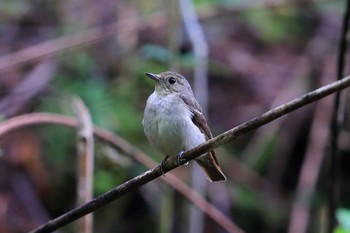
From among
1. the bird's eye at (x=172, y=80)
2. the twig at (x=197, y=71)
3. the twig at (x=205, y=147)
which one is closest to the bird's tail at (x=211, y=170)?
the bird's eye at (x=172, y=80)

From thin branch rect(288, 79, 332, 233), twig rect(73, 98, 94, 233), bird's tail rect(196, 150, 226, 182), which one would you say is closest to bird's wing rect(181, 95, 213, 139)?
bird's tail rect(196, 150, 226, 182)

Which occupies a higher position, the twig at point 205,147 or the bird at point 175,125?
the twig at point 205,147

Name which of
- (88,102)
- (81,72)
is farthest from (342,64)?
(81,72)

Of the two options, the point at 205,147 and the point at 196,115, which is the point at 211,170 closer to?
the point at 196,115

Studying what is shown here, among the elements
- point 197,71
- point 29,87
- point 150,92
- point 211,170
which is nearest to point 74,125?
point 211,170

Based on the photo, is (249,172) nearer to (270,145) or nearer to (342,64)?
(270,145)

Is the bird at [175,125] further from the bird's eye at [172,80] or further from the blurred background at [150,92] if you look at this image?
the blurred background at [150,92]
